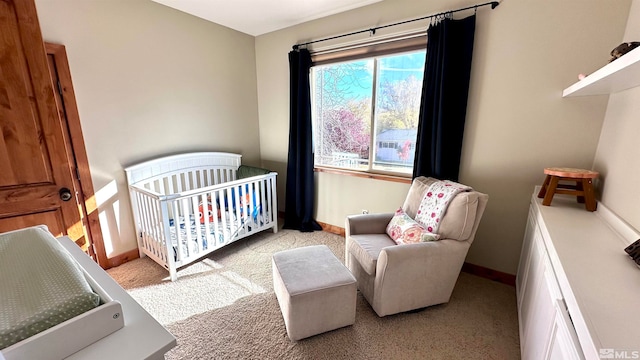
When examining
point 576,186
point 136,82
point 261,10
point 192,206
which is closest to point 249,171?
point 192,206

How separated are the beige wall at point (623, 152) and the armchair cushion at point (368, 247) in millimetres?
1267

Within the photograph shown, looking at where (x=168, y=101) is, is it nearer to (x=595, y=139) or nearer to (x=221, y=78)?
(x=221, y=78)

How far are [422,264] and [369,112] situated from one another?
168cm

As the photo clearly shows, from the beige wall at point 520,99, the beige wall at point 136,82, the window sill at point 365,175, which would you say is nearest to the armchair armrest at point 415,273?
the beige wall at point 520,99

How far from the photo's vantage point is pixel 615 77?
1.25 m

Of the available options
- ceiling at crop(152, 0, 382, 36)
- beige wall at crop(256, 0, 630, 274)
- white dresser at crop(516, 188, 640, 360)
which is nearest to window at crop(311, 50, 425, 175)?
beige wall at crop(256, 0, 630, 274)

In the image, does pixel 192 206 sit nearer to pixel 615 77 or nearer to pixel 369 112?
pixel 369 112

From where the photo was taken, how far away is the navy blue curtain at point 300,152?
3.01 meters

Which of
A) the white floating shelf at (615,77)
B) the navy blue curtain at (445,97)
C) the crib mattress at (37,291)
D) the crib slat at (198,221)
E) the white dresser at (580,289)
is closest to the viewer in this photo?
the crib mattress at (37,291)

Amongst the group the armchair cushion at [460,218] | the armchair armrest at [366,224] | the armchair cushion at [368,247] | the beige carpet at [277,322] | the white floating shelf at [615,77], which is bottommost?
the beige carpet at [277,322]

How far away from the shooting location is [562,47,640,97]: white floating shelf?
0.98 meters

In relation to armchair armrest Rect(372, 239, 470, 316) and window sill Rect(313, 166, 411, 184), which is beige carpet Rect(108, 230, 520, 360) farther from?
window sill Rect(313, 166, 411, 184)

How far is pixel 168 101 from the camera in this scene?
8.80 feet

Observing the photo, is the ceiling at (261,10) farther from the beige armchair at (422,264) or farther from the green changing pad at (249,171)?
the beige armchair at (422,264)
